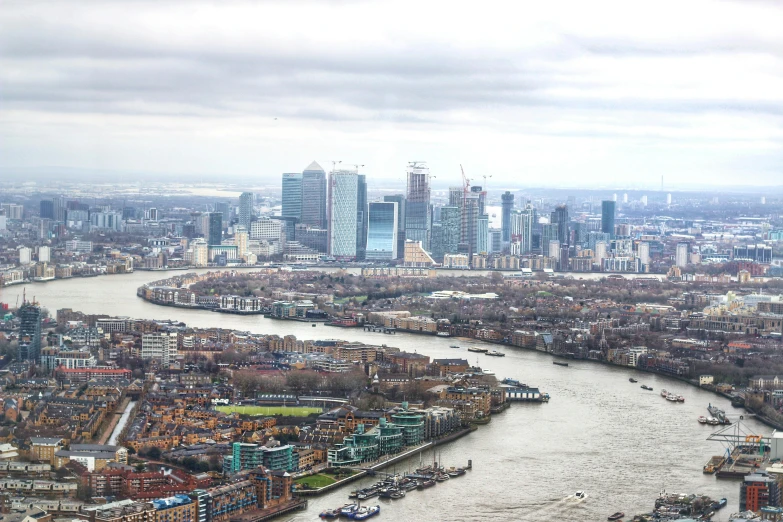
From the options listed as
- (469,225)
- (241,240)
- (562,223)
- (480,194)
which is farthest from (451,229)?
(241,240)

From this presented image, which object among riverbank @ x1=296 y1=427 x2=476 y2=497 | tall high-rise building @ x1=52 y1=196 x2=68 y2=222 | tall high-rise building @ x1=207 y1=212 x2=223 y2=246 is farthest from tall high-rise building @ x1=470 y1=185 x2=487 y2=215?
riverbank @ x1=296 y1=427 x2=476 y2=497

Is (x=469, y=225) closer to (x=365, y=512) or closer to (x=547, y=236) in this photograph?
(x=547, y=236)

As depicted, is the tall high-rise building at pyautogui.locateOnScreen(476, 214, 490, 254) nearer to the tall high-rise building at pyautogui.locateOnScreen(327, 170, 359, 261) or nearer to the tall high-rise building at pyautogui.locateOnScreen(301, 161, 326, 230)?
the tall high-rise building at pyautogui.locateOnScreen(327, 170, 359, 261)

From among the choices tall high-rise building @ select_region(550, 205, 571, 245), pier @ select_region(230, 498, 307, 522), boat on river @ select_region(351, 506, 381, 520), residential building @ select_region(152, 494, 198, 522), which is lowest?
pier @ select_region(230, 498, 307, 522)

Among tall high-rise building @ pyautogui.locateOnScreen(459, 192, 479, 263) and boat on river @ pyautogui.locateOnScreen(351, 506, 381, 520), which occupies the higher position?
tall high-rise building @ pyautogui.locateOnScreen(459, 192, 479, 263)

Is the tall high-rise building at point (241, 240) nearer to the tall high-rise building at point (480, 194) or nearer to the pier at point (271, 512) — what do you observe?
Result: the tall high-rise building at point (480, 194)

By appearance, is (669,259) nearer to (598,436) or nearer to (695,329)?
(695,329)

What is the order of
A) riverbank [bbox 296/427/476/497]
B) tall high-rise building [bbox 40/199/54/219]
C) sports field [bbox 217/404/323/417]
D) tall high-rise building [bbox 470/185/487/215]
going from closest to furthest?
1. riverbank [bbox 296/427/476/497]
2. sports field [bbox 217/404/323/417]
3. tall high-rise building [bbox 40/199/54/219]
4. tall high-rise building [bbox 470/185/487/215]
